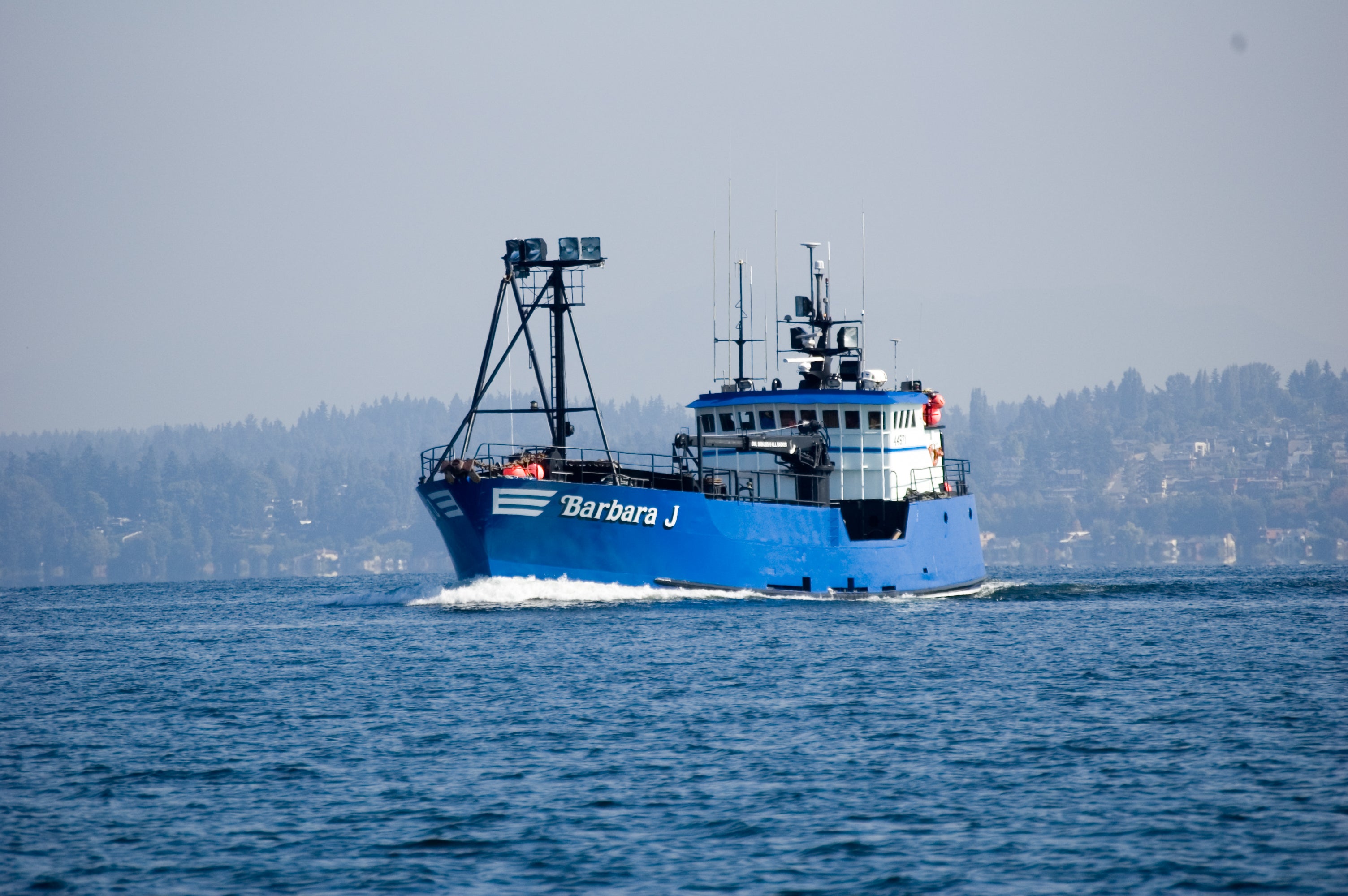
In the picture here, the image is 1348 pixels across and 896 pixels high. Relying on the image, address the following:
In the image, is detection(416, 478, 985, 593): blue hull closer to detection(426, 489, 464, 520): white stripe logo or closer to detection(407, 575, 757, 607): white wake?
detection(426, 489, 464, 520): white stripe logo

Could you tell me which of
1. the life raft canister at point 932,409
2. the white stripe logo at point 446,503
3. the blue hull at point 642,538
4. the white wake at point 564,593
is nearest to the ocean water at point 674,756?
the white wake at point 564,593

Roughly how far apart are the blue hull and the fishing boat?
4 centimetres

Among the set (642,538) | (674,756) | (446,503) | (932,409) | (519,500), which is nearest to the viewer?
(674,756)

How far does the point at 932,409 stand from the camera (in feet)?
177

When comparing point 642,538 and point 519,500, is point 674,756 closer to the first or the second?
point 519,500

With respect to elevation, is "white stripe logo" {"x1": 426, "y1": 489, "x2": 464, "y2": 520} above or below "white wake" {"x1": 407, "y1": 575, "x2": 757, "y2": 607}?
above

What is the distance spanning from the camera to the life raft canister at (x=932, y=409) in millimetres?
53906

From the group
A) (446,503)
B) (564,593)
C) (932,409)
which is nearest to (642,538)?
(564,593)

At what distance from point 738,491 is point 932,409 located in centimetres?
1134

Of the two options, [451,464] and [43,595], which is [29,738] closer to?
[451,464]

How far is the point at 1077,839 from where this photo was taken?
18.1 m

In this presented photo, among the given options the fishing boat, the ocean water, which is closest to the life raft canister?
the fishing boat

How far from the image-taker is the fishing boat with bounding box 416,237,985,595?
135ft

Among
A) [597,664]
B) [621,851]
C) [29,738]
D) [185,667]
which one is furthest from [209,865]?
[185,667]
